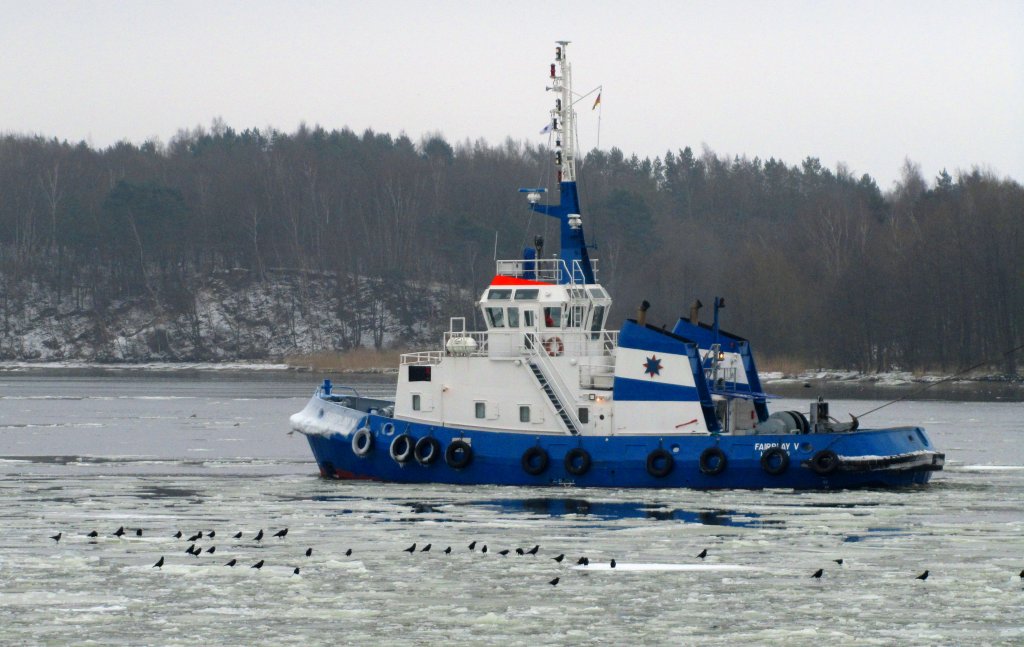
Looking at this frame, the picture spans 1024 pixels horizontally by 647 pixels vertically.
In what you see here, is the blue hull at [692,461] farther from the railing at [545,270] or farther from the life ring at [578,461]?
the railing at [545,270]

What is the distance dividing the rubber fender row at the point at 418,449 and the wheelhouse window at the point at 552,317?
281 cm

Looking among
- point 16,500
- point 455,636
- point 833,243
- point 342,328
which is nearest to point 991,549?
point 455,636

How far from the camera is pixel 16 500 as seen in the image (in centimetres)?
2716

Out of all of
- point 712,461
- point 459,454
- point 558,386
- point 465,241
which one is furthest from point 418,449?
point 465,241

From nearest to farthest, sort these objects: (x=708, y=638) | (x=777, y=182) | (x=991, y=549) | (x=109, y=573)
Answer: (x=708, y=638) < (x=109, y=573) < (x=991, y=549) < (x=777, y=182)

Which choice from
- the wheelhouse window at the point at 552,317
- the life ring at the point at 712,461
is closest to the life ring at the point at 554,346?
the wheelhouse window at the point at 552,317

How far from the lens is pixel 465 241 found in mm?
93688

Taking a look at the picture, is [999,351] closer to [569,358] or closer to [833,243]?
[833,243]

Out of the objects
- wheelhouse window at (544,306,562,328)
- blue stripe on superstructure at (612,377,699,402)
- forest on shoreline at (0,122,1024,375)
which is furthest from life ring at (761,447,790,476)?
forest on shoreline at (0,122,1024,375)

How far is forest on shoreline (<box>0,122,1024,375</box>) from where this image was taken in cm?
7638

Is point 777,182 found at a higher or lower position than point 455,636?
higher

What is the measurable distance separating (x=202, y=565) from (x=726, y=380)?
1347 centimetres

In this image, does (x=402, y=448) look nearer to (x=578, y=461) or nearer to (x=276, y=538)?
(x=578, y=461)

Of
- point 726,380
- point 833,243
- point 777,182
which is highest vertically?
point 777,182
